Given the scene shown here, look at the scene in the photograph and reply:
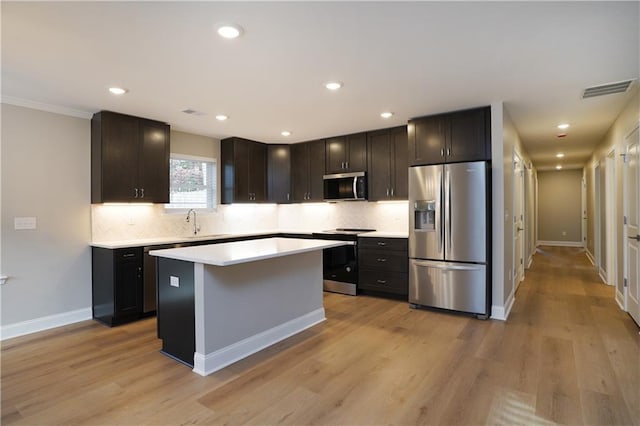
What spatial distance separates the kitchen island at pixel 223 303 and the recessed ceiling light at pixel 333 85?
152 cm

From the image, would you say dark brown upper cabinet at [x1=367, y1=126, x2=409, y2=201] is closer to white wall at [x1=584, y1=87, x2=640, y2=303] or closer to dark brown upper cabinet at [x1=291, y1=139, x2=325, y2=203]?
dark brown upper cabinet at [x1=291, y1=139, x2=325, y2=203]

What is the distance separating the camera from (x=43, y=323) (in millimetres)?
3729

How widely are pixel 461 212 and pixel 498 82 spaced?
1445mm

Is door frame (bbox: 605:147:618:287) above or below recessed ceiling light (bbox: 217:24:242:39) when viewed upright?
below

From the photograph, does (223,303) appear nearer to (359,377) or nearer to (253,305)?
(253,305)

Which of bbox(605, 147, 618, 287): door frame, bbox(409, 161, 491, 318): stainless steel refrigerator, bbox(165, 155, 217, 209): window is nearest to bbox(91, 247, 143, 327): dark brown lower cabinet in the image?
bbox(165, 155, 217, 209): window

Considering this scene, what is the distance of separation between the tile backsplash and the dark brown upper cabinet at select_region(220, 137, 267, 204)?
1.07ft

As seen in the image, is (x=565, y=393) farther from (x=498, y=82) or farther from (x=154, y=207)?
(x=154, y=207)

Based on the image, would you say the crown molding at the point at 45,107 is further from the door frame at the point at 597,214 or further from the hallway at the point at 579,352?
the door frame at the point at 597,214

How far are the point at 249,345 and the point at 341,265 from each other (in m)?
2.40

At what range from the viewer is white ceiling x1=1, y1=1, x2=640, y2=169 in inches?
80.8

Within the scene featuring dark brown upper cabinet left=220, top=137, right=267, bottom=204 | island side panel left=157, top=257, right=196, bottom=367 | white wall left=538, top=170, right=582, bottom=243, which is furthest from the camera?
white wall left=538, top=170, right=582, bottom=243

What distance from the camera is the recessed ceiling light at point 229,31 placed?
218 cm

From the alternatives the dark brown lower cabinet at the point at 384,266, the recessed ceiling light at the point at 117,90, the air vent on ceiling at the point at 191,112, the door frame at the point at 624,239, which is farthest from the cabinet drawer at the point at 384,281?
the recessed ceiling light at the point at 117,90
